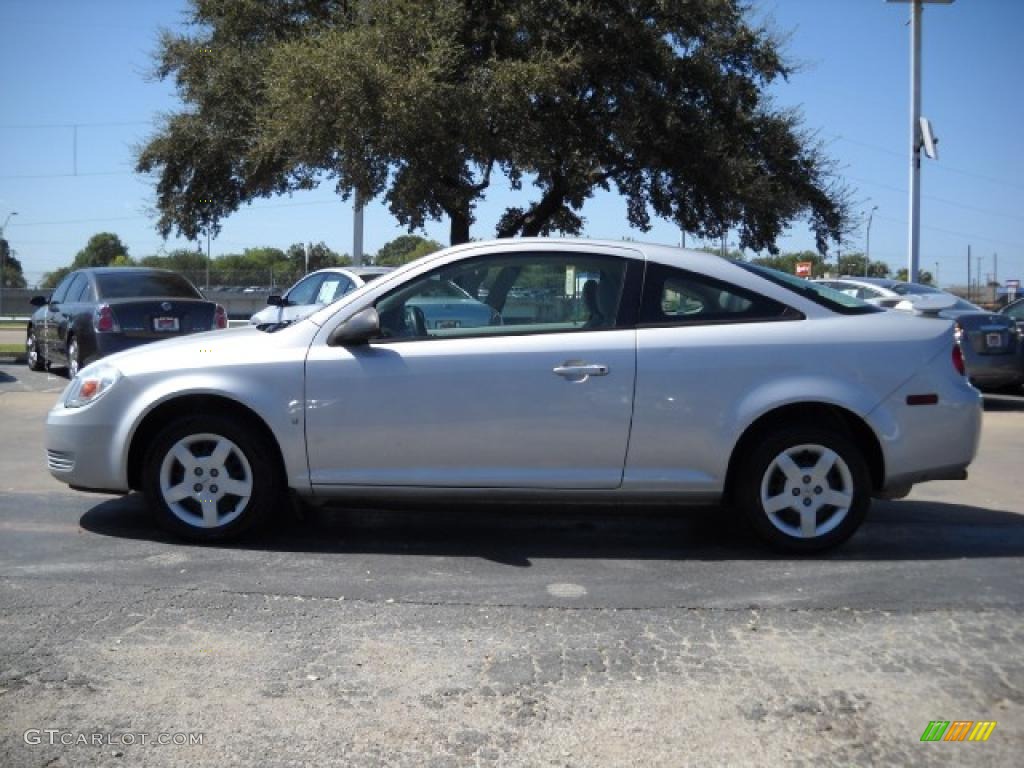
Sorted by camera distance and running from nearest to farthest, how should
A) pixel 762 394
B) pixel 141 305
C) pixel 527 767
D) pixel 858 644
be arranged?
1. pixel 527 767
2. pixel 858 644
3. pixel 762 394
4. pixel 141 305

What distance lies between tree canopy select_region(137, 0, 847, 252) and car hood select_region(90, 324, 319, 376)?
12.1 m

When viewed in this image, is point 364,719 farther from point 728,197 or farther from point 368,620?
point 728,197

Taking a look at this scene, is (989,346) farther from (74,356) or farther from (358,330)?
(74,356)

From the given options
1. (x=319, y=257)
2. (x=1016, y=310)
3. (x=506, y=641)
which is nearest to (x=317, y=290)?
(x=506, y=641)

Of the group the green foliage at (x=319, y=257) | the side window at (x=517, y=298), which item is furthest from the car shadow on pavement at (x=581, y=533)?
the green foliage at (x=319, y=257)

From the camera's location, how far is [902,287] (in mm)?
13781

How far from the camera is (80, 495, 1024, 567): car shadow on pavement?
551 cm

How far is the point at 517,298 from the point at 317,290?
739 cm

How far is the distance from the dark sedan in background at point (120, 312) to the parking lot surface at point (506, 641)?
6.59m

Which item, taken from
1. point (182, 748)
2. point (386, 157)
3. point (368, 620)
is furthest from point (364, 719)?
point (386, 157)

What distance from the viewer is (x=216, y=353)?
5.50m

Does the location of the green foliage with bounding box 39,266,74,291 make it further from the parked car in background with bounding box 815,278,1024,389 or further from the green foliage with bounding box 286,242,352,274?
the parked car in background with bounding box 815,278,1024,389

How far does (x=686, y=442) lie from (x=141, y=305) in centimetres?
920

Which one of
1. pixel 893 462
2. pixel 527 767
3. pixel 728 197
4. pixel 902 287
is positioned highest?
pixel 728 197
